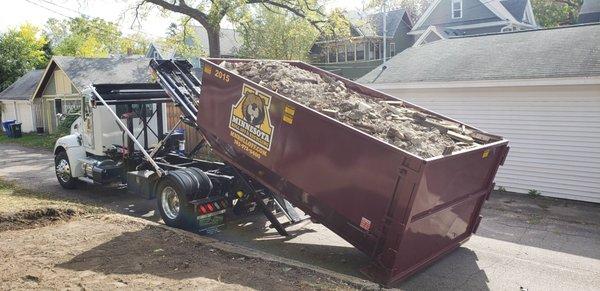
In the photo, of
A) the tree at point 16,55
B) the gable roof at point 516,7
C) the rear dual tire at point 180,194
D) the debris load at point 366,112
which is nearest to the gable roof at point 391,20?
the gable roof at point 516,7

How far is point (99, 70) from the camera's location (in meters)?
26.8

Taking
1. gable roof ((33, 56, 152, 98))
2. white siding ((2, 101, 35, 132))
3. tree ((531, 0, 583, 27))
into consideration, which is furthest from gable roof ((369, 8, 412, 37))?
white siding ((2, 101, 35, 132))

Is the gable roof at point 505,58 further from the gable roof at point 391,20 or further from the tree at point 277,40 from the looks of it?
the gable roof at point 391,20

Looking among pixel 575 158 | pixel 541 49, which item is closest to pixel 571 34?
pixel 541 49

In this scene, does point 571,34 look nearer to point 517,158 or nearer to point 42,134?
point 517,158

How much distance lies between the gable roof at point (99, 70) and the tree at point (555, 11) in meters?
34.2

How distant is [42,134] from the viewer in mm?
29672

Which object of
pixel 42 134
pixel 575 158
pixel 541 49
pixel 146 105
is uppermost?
pixel 541 49

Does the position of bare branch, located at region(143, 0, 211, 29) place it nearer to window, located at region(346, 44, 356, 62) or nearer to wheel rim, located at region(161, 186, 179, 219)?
wheel rim, located at region(161, 186, 179, 219)

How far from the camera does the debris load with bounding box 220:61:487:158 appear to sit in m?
6.20

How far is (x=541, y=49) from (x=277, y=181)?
941 cm

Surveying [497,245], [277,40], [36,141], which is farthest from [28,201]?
[277,40]

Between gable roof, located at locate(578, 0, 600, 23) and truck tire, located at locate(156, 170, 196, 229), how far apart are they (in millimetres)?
23759

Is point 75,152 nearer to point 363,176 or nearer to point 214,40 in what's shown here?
point 363,176
